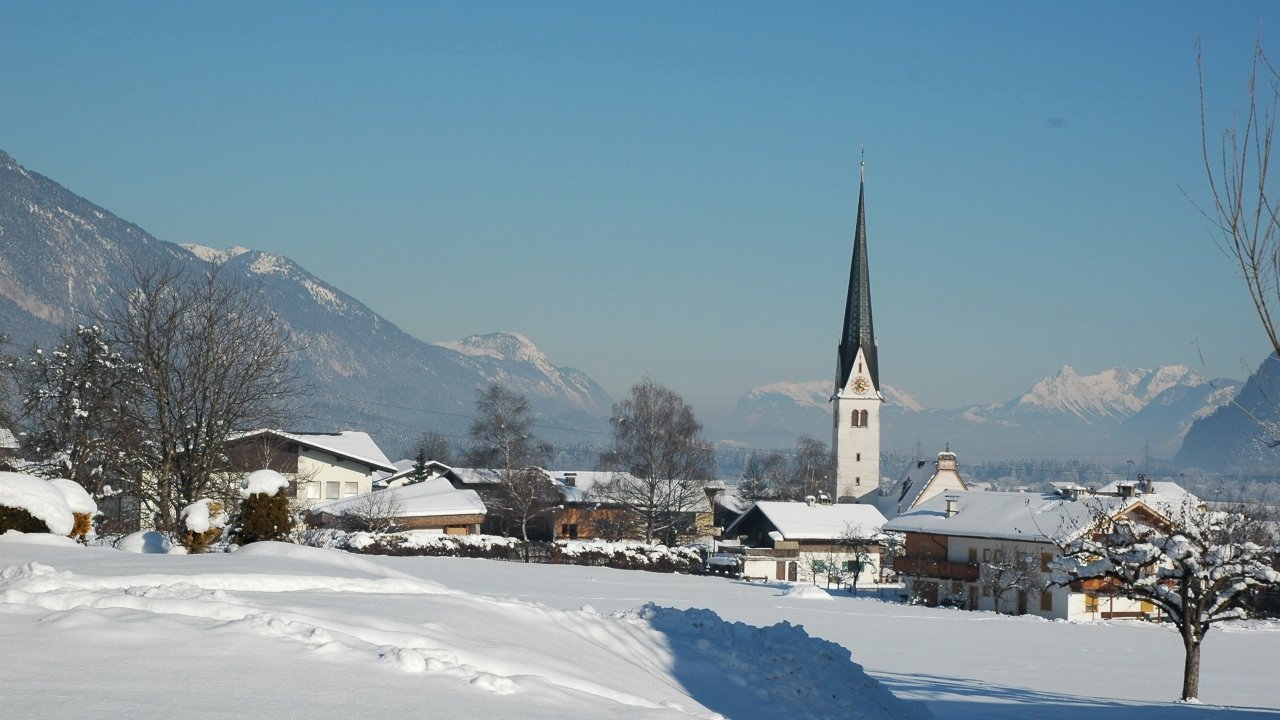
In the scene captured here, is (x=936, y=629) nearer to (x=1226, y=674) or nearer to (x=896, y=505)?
(x=1226, y=674)

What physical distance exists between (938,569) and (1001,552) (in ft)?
9.74

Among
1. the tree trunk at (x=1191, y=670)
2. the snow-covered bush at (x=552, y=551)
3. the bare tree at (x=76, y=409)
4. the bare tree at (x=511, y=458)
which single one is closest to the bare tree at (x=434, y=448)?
the bare tree at (x=511, y=458)

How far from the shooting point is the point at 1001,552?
4984cm

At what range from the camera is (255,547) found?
15.0 metres

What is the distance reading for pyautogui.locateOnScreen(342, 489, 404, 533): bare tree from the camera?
50375 mm

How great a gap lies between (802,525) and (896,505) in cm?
3352

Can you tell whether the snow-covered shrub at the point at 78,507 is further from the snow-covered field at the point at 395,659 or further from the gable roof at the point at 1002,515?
the gable roof at the point at 1002,515

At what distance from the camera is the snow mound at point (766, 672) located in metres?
11.6

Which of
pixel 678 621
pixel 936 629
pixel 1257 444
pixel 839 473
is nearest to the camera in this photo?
pixel 1257 444

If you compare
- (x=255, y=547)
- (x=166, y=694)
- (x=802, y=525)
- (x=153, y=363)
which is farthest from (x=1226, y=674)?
(x=802, y=525)

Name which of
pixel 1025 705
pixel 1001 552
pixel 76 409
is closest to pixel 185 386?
pixel 76 409

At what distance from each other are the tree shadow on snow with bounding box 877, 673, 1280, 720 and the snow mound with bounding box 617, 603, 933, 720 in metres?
3.52

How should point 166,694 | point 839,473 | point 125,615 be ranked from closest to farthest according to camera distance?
point 166,694 < point 125,615 < point 839,473

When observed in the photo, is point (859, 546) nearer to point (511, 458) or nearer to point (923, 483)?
point (511, 458)
